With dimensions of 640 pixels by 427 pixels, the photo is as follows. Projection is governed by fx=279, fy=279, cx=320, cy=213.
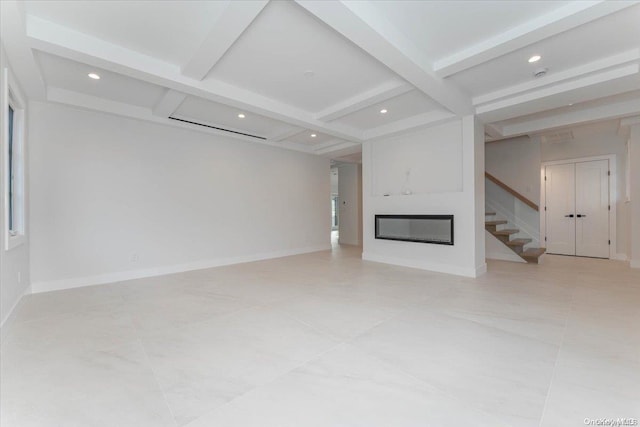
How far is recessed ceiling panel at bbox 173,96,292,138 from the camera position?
4.45 meters

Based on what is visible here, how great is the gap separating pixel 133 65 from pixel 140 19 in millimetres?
638

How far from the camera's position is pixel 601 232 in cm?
611

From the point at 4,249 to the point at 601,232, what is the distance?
9741 mm

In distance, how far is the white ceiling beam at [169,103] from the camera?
12.6ft

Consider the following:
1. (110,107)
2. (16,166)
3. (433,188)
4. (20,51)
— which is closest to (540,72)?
(433,188)

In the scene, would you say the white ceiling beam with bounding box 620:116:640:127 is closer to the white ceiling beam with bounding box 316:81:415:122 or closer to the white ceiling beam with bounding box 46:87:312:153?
the white ceiling beam with bounding box 316:81:415:122

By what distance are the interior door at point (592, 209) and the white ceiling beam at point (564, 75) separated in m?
4.12

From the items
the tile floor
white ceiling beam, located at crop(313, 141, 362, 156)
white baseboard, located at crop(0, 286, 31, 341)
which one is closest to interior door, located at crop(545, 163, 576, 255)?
the tile floor

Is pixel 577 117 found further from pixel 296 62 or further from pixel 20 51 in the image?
pixel 20 51

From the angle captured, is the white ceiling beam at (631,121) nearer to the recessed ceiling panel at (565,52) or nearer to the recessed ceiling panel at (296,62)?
the recessed ceiling panel at (565,52)

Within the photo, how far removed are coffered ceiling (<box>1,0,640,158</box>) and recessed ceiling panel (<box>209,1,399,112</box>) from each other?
0.05ft

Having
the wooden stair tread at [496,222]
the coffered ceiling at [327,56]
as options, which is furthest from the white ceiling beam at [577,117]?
the wooden stair tread at [496,222]

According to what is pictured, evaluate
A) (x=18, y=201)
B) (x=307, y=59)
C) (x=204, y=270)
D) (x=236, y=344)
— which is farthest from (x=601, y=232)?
(x=18, y=201)

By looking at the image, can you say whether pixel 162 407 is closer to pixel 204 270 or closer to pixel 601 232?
pixel 204 270
